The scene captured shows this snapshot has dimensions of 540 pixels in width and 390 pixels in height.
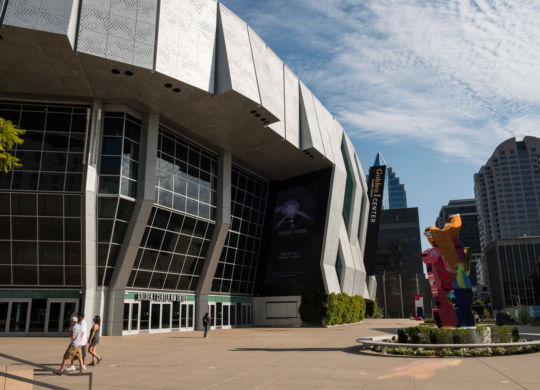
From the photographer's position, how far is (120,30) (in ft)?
78.9

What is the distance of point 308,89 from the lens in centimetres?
4084

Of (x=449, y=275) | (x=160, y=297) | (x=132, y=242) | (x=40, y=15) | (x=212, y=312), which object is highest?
(x=40, y=15)

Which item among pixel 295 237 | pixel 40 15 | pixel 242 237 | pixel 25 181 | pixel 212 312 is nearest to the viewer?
pixel 40 15

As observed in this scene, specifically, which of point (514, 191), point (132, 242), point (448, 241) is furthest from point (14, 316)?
point (514, 191)

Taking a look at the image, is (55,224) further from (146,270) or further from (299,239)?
(299,239)

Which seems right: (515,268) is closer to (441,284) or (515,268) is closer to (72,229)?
(441,284)

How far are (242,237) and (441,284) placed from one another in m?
25.3

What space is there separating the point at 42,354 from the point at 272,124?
21.9 m

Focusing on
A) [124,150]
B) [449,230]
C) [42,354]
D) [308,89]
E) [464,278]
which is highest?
[308,89]

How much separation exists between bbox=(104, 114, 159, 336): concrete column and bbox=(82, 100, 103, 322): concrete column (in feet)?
3.29

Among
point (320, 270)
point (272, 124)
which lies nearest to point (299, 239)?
point (320, 270)

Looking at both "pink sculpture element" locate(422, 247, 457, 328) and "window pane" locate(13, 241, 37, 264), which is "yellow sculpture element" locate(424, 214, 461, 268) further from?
"window pane" locate(13, 241, 37, 264)

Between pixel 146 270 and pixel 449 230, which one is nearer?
pixel 449 230

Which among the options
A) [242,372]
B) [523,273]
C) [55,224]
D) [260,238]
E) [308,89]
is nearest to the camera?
[242,372]
